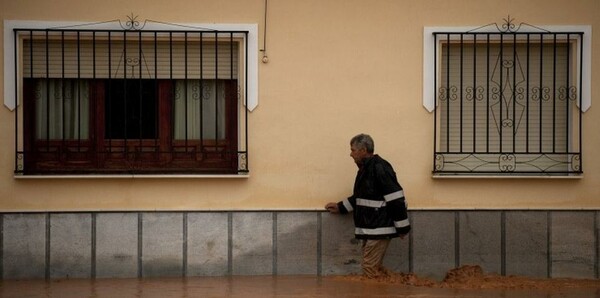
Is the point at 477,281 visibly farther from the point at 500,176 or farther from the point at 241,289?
the point at 241,289

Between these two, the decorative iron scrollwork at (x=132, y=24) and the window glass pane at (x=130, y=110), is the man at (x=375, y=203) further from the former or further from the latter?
the decorative iron scrollwork at (x=132, y=24)

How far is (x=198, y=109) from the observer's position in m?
13.1

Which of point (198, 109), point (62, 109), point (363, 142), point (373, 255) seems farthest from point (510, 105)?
point (62, 109)

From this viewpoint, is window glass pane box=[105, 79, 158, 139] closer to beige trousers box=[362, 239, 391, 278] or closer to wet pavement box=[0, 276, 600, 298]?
wet pavement box=[0, 276, 600, 298]

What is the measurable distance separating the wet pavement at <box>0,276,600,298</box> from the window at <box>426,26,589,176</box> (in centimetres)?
165

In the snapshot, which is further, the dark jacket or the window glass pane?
the window glass pane

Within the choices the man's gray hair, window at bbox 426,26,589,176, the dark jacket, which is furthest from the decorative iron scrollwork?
window at bbox 426,26,589,176

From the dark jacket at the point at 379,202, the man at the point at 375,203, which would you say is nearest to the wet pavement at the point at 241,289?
the man at the point at 375,203

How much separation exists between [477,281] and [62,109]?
5257mm

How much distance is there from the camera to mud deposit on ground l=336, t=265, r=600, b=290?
12484mm

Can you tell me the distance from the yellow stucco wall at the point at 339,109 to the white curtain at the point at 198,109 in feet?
1.57

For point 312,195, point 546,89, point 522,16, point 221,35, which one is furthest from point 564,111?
point 221,35

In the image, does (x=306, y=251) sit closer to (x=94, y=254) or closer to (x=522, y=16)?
(x=94, y=254)

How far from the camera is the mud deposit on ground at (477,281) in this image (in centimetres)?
1248
